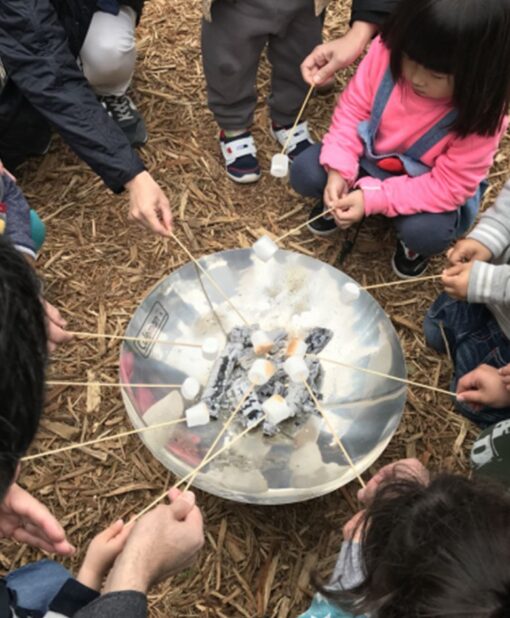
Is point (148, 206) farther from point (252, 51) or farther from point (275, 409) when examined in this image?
point (252, 51)

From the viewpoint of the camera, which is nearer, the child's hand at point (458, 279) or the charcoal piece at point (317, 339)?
the child's hand at point (458, 279)

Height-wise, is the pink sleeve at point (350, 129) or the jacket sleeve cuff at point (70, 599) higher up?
the pink sleeve at point (350, 129)

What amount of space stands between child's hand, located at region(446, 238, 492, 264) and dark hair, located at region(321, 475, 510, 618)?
809 mm

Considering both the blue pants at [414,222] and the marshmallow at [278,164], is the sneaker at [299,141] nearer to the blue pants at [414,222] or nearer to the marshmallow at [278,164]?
the blue pants at [414,222]

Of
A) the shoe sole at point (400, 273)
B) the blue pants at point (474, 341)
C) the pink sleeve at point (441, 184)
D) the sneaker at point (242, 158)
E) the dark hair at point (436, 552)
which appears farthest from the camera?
the sneaker at point (242, 158)

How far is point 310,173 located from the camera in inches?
79.8

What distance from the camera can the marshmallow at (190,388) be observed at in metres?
1.55

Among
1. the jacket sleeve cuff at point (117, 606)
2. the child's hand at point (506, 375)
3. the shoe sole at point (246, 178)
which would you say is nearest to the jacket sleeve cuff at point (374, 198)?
the shoe sole at point (246, 178)

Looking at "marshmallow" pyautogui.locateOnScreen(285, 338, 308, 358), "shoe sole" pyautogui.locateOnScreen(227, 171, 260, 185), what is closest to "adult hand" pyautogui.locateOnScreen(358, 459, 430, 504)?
"marshmallow" pyautogui.locateOnScreen(285, 338, 308, 358)

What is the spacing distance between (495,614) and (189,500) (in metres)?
0.61

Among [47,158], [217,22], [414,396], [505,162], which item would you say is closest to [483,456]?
[414,396]

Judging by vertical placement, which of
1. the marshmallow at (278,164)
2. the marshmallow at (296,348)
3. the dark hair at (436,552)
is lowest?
the marshmallow at (296,348)

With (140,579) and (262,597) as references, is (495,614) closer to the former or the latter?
(140,579)

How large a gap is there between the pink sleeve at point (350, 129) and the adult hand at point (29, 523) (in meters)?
1.27
